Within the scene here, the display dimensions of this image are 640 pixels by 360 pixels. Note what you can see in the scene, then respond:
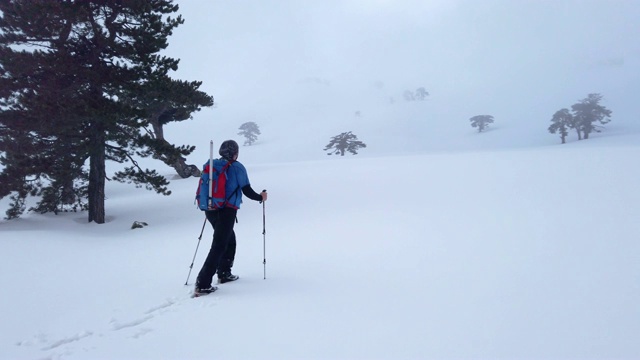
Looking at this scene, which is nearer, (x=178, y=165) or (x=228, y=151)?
(x=228, y=151)

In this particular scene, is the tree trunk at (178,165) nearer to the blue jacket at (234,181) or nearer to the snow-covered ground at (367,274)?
the snow-covered ground at (367,274)

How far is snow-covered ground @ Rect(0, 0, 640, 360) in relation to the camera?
11.4 ft

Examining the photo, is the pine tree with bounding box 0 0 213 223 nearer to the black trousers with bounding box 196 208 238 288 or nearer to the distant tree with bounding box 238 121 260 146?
the black trousers with bounding box 196 208 238 288

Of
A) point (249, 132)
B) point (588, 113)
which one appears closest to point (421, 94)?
point (249, 132)

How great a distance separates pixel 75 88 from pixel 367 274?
1104 centimetres

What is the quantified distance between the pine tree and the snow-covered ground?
5.52ft

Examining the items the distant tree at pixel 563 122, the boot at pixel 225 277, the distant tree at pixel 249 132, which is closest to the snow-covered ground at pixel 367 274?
the boot at pixel 225 277

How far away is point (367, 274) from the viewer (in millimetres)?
5527

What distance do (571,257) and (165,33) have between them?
12.8m

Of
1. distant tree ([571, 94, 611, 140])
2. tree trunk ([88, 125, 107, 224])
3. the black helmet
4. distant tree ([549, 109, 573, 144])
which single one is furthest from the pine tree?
distant tree ([571, 94, 611, 140])

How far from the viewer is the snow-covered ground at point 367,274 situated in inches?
137

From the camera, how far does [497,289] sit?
14.7 feet

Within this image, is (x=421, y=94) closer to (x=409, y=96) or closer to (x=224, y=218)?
(x=409, y=96)

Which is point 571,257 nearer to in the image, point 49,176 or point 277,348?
point 277,348
